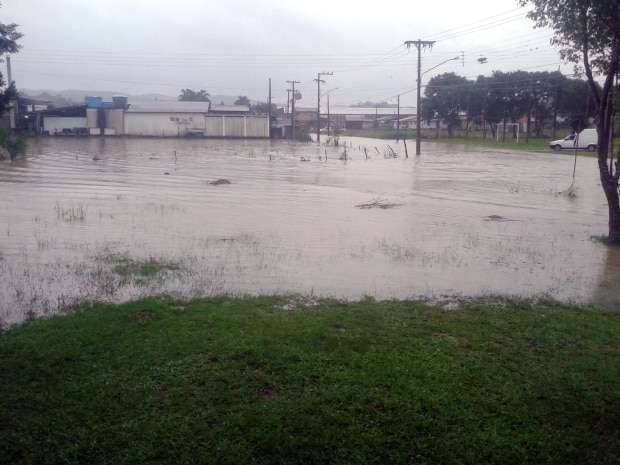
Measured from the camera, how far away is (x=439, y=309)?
725cm

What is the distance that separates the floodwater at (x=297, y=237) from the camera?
886 cm

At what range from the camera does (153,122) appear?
237 feet

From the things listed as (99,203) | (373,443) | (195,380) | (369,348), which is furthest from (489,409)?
(99,203)

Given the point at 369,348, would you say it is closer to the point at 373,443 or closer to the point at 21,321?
the point at 373,443

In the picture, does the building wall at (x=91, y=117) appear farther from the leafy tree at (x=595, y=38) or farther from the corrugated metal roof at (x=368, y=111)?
the corrugated metal roof at (x=368, y=111)

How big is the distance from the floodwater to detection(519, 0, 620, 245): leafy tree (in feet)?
7.38

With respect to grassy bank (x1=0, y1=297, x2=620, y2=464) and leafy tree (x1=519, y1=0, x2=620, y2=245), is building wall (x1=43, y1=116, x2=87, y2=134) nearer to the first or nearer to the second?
leafy tree (x1=519, y1=0, x2=620, y2=245)

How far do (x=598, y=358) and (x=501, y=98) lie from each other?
68567 millimetres

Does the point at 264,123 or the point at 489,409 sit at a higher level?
the point at 264,123

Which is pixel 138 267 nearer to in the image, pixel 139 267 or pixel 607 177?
pixel 139 267

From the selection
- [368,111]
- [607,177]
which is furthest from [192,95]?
[607,177]

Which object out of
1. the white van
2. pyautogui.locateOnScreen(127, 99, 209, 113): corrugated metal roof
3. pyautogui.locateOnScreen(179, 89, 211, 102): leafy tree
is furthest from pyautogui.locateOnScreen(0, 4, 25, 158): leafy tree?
pyautogui.locateOnScreen(179, 89, 211, 102): leafy tree

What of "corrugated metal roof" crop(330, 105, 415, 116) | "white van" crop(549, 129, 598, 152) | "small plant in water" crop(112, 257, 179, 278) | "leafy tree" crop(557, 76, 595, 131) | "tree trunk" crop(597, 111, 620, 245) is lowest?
"small plant in water" crop(112, 257, 179, 278)

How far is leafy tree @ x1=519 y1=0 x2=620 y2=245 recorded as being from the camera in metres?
10.4
